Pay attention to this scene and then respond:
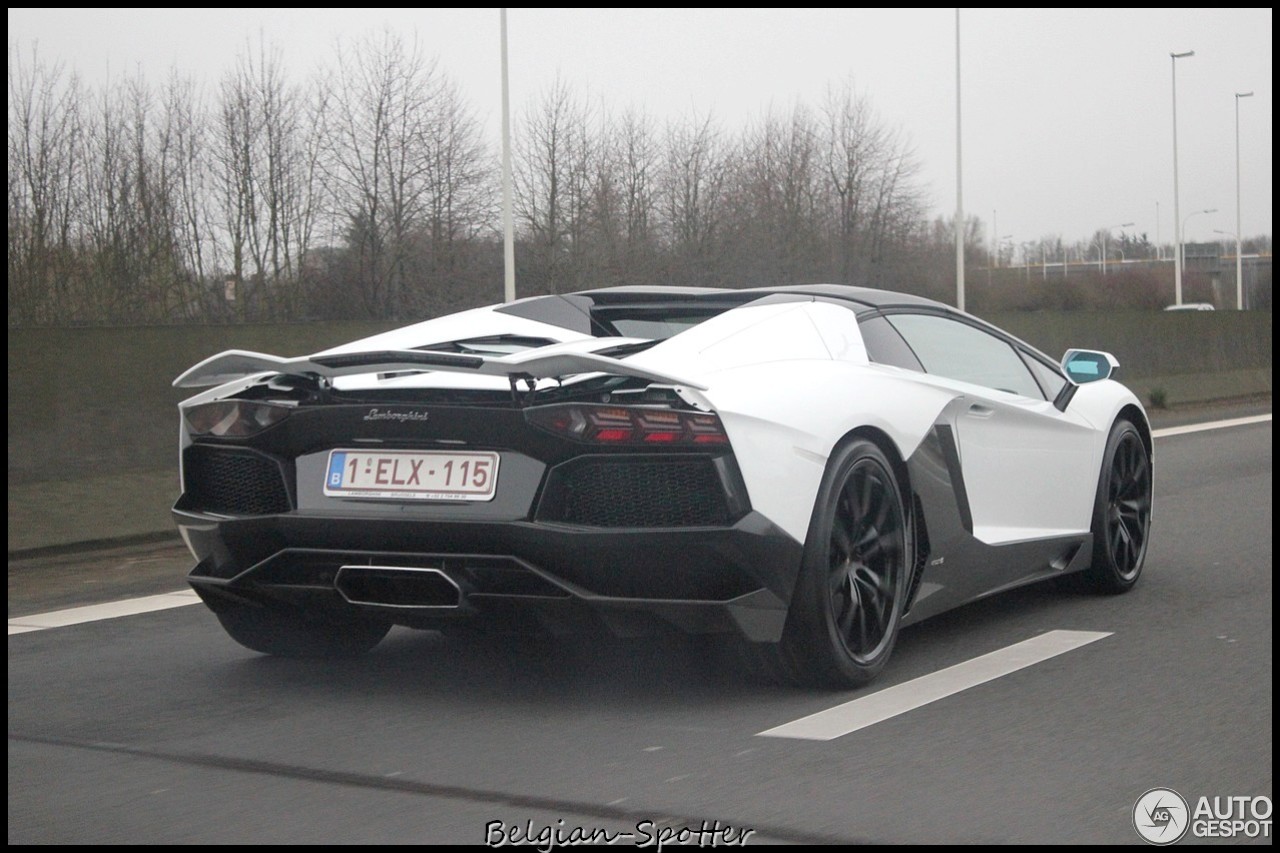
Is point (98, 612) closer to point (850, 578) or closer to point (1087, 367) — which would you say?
point (850, 578)

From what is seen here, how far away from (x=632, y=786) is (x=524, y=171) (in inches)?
1189

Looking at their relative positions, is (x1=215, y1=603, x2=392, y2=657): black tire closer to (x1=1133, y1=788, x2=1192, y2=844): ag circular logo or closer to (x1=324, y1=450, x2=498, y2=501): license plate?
(x1=324, y1=450, x2=498, y2=501): license plate

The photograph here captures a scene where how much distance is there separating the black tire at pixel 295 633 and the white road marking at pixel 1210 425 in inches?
505

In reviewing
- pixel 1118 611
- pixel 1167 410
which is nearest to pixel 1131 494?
pixel 1118 611

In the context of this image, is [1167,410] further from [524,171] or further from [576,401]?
[576,401]

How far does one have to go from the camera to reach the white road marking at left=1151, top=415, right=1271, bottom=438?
18.1 m

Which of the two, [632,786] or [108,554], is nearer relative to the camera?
[632,786]

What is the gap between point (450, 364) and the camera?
15.8 ft

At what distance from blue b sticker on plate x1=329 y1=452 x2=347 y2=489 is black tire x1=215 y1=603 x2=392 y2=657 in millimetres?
819

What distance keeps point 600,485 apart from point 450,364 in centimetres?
55

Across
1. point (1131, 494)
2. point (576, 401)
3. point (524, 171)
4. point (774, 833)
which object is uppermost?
point (524, 171)

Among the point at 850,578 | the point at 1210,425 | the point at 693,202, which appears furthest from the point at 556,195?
the point at 850,578

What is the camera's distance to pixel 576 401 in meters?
4.81

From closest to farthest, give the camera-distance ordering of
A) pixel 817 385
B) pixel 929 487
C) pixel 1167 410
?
pixel 817 385, pixel 929 487, pixel 1167 410
